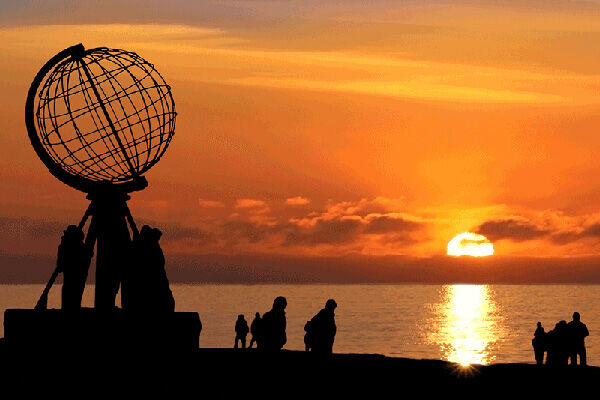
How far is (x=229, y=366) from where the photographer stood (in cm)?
2675

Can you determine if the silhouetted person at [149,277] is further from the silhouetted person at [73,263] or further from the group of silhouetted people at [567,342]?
the group of silhouetted people at [567,342]

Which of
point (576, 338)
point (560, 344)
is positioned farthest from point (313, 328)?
point (576, 338)

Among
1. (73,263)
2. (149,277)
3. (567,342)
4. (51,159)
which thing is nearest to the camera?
(149,277)

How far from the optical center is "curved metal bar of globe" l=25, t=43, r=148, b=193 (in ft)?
90.8

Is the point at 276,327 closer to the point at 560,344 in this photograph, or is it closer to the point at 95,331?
the point at 95,331

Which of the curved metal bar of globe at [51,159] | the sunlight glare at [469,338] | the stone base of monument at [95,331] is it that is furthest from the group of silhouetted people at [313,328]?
the sunlight glare at [469,338]

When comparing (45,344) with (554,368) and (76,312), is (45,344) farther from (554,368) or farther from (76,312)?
(554,368)

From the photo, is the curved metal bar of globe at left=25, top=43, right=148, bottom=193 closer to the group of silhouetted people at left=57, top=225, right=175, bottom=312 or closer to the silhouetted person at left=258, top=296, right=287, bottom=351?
the group of silhouetted people at left=57, top=225, right=175, bottom=312

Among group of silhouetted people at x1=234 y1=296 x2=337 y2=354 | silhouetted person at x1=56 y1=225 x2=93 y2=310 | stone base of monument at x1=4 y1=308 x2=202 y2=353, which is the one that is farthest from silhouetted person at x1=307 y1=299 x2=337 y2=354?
silhouetted person at x1=56 y1=225 x2=93 y2=310

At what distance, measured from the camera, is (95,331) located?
2639 cm

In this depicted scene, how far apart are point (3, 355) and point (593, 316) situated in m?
167

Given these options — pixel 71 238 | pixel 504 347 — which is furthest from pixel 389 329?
pixel 71 238

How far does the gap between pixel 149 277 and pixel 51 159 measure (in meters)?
3.15

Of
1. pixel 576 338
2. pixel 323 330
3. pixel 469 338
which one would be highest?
pixel 469 338
